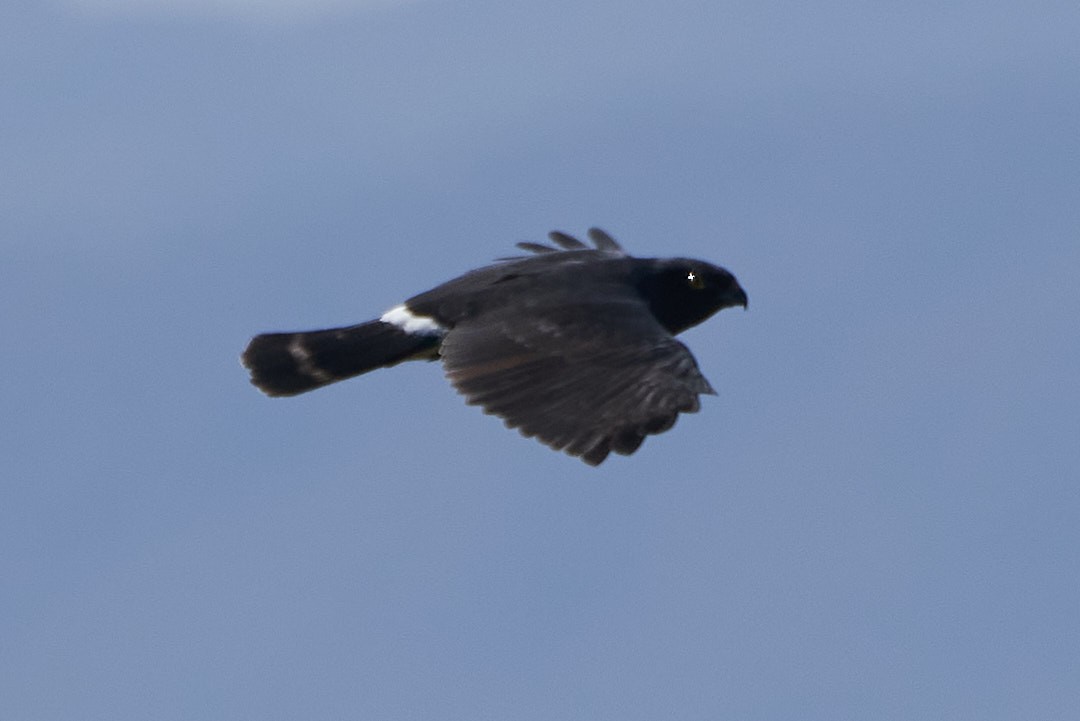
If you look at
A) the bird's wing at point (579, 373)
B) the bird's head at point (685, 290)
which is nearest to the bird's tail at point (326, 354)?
the bird's wing at point (579, 373)

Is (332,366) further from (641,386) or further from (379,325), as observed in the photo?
(641,386)

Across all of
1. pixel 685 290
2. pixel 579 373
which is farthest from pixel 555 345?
pixel 685 290

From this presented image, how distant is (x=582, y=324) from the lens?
15.4 metres

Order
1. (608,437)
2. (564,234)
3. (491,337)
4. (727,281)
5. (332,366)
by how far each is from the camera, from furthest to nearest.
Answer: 1. (564,234)
2. (727,281)
3. (332,366)
4. (491,337)
5. (608,437)

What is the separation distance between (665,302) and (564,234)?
289 cm

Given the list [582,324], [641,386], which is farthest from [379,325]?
[641,386]

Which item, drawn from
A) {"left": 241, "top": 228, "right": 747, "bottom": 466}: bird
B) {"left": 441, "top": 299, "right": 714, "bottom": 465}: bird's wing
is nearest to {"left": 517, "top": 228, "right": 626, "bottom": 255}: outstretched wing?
{"left": 241, "top": 228, "right": 747, "bottom": 466}: bird

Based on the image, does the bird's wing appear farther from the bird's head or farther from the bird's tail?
the bird's head

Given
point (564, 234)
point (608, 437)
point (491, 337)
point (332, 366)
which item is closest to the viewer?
point (608, 437)

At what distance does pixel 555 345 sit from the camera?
15102mm

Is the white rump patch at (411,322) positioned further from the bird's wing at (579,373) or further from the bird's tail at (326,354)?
the bird's wing at (579,373)

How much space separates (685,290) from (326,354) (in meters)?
2.69

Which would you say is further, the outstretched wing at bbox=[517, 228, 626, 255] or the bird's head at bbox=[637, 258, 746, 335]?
the outstretched wing at bbox=[517, 228, 626, 255]

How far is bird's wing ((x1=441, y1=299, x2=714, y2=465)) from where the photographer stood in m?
13.9
